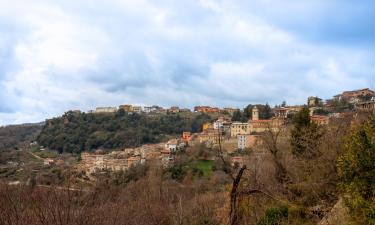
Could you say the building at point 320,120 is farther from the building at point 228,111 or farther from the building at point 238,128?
the building at point 228,111

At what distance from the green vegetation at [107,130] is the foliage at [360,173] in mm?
70591

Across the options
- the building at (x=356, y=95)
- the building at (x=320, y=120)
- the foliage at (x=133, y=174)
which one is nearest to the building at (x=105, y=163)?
the foliage at (x=133, y=174)

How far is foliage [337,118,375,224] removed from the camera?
797 cm

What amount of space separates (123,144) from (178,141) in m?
13.6

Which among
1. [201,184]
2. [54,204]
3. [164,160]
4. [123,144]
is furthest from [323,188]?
[123,144]

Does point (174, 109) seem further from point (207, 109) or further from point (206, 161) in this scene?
point (206, 161)

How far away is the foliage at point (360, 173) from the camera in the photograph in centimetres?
797

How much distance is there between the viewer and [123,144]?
80.2 metres

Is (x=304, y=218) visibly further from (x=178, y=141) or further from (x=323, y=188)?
(x=178, y=141)

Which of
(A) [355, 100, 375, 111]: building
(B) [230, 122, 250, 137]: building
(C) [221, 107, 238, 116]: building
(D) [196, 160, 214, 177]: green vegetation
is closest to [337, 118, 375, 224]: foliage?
(A) [355, 100, 375, 111]: building

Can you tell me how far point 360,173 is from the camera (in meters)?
8.52

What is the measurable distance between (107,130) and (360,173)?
78.3m

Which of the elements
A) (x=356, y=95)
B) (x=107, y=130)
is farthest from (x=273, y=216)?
(x=107, y=130)

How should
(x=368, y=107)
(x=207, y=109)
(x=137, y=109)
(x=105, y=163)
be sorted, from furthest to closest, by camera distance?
(x=137, y=109)
(x=207, y=109)
(x=105, y=163)
(x=368, y=107)
